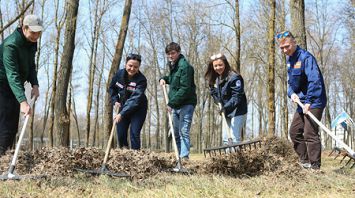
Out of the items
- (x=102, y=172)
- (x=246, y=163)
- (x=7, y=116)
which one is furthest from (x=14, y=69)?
(x=246, y=163)

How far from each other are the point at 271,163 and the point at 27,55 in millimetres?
3512

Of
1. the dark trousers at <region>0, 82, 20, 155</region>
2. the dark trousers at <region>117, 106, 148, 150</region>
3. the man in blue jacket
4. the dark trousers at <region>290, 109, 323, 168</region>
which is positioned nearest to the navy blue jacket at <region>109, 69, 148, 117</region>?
the dark trousers at <region>117, 106, 148, 150</region>

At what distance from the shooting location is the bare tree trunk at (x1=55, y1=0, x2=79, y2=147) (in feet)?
25.9

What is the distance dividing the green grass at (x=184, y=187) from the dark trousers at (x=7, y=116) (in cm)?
108

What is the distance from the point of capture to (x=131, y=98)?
6.03 meters

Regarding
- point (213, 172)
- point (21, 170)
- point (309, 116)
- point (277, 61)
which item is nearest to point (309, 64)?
point (309, 116)

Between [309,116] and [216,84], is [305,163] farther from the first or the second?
[216,84]

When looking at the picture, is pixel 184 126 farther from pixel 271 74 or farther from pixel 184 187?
pixel 271 74

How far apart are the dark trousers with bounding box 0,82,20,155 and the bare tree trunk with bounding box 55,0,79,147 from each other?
9.66 ft

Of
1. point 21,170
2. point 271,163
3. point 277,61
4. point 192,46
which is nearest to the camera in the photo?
point 21,170

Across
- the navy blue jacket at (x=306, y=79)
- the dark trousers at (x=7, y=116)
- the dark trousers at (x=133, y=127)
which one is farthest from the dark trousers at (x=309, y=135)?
the dark trousers at (x=7, y=116)

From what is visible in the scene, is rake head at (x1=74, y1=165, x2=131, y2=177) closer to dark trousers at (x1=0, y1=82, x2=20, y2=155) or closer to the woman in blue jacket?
dark trousers at (x1=0, y1=82, x2=20, y2=155)

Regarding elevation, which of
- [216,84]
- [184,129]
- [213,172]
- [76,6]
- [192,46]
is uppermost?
[192,46]

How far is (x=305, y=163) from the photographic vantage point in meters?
5.62
